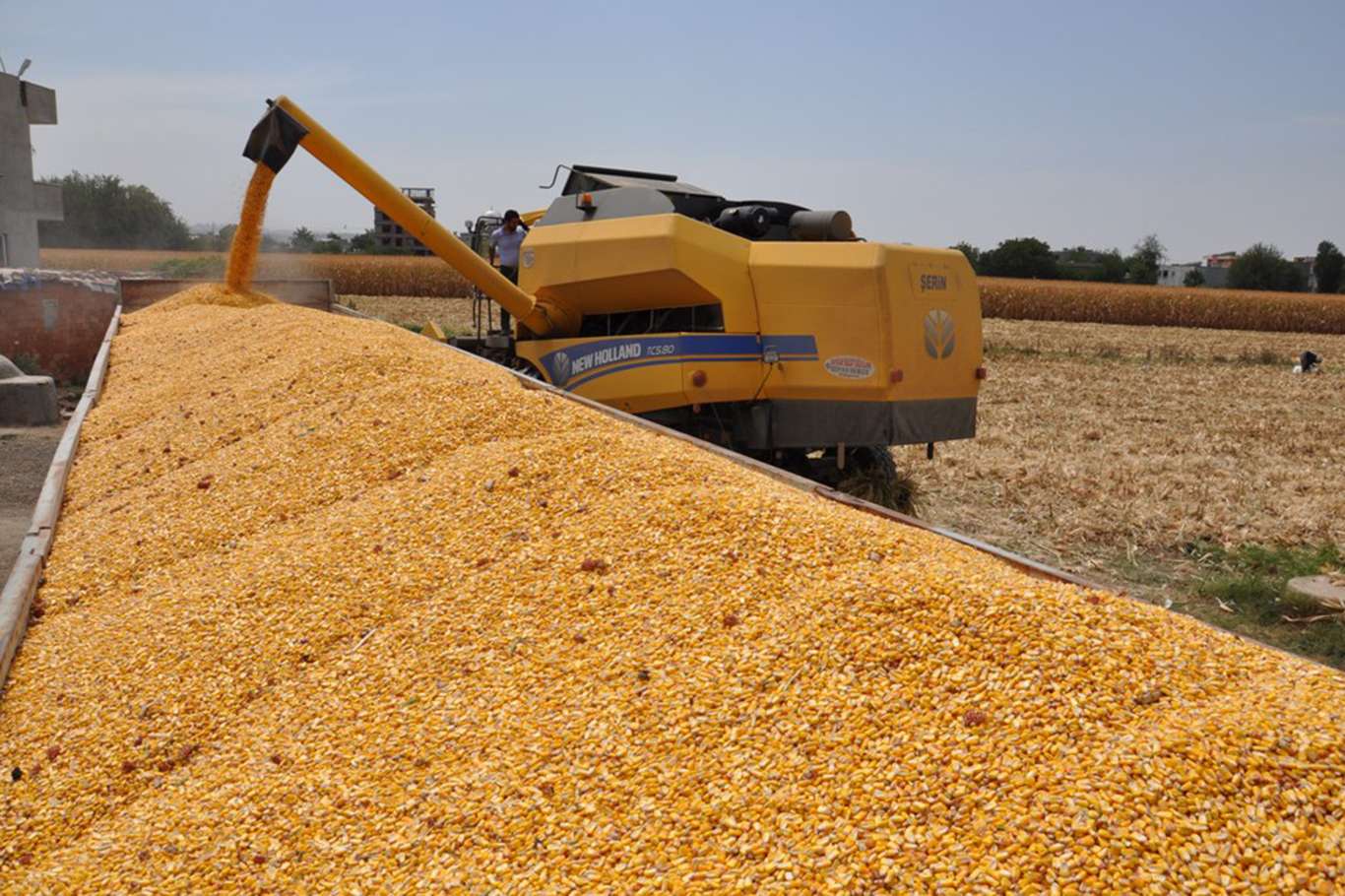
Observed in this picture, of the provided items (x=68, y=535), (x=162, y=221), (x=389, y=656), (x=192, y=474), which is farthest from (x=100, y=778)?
(x=162, y=221)

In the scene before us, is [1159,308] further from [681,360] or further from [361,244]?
[681,360]

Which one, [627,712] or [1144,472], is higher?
[627,712]

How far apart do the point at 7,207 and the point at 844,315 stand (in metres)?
24.3

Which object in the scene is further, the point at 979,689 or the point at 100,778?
the point at 100,778

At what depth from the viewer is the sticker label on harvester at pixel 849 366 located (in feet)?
18.4

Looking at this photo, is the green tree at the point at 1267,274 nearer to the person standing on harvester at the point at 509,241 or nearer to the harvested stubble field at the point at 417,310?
the harvested stubble field at the point at 417,310

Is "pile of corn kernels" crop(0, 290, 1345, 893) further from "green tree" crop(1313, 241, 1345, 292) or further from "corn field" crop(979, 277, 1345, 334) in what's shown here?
"green tree" crop(1313, 241, 1345, 292)

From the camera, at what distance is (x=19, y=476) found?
809cm

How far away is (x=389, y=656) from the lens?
→ 3.22 m

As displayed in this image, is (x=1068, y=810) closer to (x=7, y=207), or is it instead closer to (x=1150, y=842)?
(x=1150, y=842)

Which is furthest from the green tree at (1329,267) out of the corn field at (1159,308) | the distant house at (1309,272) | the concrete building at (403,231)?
the concrete building at (403,231)

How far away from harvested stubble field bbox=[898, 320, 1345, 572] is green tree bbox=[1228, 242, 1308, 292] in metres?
41.8

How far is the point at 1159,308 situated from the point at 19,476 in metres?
35.2

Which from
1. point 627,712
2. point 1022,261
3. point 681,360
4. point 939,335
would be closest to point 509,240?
point 681,360
